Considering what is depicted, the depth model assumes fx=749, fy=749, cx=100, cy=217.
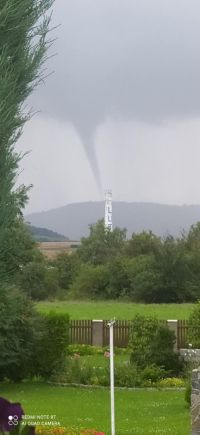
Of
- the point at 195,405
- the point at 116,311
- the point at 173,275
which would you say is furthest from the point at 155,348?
the point at 173,275

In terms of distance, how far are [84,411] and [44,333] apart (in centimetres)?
743

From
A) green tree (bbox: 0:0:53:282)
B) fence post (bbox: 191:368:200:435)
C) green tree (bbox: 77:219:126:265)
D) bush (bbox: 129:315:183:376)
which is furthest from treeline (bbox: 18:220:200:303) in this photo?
green tree (bbox: 0:0:53:282)

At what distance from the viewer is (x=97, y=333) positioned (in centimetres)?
3641

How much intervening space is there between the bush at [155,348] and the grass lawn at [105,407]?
7.19 ft

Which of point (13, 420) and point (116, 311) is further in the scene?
point (116, 311)

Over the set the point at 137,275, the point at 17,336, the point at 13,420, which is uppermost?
the point at 137,275

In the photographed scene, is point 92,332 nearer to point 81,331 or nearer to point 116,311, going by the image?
point 81,331

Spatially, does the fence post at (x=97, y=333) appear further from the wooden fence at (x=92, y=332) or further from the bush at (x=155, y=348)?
the bush at (x=155, y=348)

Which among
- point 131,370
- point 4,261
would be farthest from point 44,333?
point 4,261

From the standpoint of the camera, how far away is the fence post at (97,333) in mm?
36156

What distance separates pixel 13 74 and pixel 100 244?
266 ft

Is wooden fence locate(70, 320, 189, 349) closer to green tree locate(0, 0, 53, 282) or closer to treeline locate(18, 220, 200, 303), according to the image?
treeline locate(18, 220, 200, 303)

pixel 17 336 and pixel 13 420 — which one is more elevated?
pixel 13 420

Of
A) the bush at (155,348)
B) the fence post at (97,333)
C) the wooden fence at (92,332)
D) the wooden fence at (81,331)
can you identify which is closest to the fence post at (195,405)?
the bush at (155,348)
